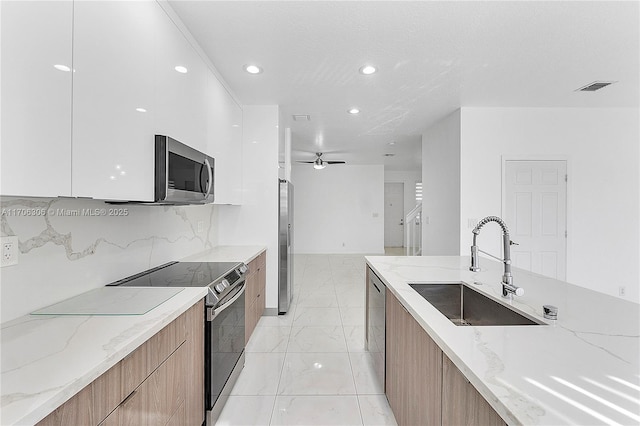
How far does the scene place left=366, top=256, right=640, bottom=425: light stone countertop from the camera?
671mm

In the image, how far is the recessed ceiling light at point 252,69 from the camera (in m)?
2.70

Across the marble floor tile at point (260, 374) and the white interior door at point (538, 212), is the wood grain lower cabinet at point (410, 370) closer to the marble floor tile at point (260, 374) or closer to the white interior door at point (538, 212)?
the marble floor tile at point (260, 374)

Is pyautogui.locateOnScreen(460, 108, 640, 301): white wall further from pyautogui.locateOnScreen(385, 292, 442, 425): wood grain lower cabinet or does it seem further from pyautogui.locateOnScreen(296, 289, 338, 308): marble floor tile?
pyautogui.locateOnScreen(385, 292, 442, 425): wood grain lower cabinet

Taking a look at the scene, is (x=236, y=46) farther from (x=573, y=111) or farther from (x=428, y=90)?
A: (x=573, y=111)

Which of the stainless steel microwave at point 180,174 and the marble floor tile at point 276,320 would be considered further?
the marble floor tile at point 276,320

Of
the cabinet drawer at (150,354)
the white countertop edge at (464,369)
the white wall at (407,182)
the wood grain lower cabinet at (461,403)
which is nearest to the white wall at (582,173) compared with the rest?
the white countertop edge at (464,369)

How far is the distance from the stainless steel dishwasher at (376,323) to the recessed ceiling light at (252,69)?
6.64 ft

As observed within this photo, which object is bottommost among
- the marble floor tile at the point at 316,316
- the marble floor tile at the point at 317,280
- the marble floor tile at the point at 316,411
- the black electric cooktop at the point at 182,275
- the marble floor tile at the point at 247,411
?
the marble floor tile at the point at 247,411

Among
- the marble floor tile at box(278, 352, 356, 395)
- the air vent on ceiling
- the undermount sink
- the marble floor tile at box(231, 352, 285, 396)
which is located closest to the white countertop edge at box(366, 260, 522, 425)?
the undermount sink

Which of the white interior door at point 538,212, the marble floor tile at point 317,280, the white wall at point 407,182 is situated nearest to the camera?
the white interior door at point 538,212

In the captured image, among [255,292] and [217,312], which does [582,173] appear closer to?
[255,292]

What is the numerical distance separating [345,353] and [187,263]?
1.59 meters

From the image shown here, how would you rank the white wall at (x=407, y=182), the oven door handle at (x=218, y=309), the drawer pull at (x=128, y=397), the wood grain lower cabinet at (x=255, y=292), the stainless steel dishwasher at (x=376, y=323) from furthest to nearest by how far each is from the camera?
the white wall at (x=407, y=182) < the wood grain lower cabinet at (x=255, y=292) < the stainless steel dishwasher at (x=376, y=323) < the oven door handle at (x=218, y=309) < the drawer pull at (x=128, y=397)

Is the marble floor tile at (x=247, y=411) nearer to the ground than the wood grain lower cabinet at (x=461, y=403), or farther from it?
nearer to the ground
